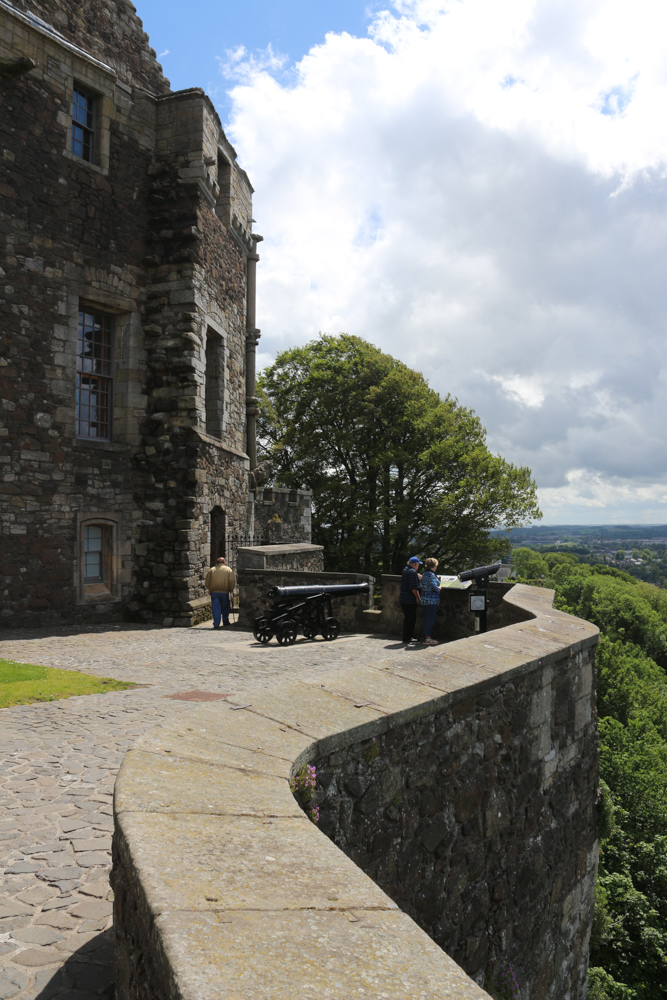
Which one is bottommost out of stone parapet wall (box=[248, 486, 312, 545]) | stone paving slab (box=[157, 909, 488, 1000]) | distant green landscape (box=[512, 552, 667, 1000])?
distant green landscape (box=[512, 552, 667, 1000])

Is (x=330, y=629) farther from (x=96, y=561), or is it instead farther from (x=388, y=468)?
(x=388, y=468)

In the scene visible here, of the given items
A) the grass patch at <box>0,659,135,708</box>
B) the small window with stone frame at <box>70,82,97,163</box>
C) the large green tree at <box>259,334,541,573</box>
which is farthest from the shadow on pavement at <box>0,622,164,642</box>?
the large green tree at <box>259,334,541,573</box>

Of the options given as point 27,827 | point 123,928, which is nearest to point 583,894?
point 27,827

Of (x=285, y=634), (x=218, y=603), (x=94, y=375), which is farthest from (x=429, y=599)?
(x=94, y=375)

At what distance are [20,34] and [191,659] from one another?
39.6 feet

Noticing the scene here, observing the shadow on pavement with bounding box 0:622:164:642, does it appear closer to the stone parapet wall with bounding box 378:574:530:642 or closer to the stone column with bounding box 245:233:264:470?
the stone parapet wall with bounding box 378:574:530:642

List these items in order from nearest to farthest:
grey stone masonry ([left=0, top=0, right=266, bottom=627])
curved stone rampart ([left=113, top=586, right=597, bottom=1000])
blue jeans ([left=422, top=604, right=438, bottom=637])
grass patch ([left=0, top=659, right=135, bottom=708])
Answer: curved stone rampart ([left=113, top=586, right=597, bottom=1000]) < grass patch ([left=0, top=659, right=135, bottom=708]) < blue jeans ([left=422, top=604, right=438, bottom=637]) < grey stone masonry ([left=0, top=0, right=266, bottom=627])

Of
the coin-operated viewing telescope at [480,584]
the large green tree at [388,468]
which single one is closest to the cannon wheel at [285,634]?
the coin-operated viewing telescope at [480,584]

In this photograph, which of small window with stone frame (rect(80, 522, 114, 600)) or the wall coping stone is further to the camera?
the wall coping stone

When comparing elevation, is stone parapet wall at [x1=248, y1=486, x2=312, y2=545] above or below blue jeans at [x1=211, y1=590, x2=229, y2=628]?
above

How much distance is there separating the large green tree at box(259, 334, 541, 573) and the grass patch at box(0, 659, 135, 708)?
18.9 metres

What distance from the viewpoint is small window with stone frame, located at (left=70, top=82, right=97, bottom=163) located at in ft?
44.2

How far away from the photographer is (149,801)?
88.0 inches

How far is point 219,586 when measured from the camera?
1373 centimetres
